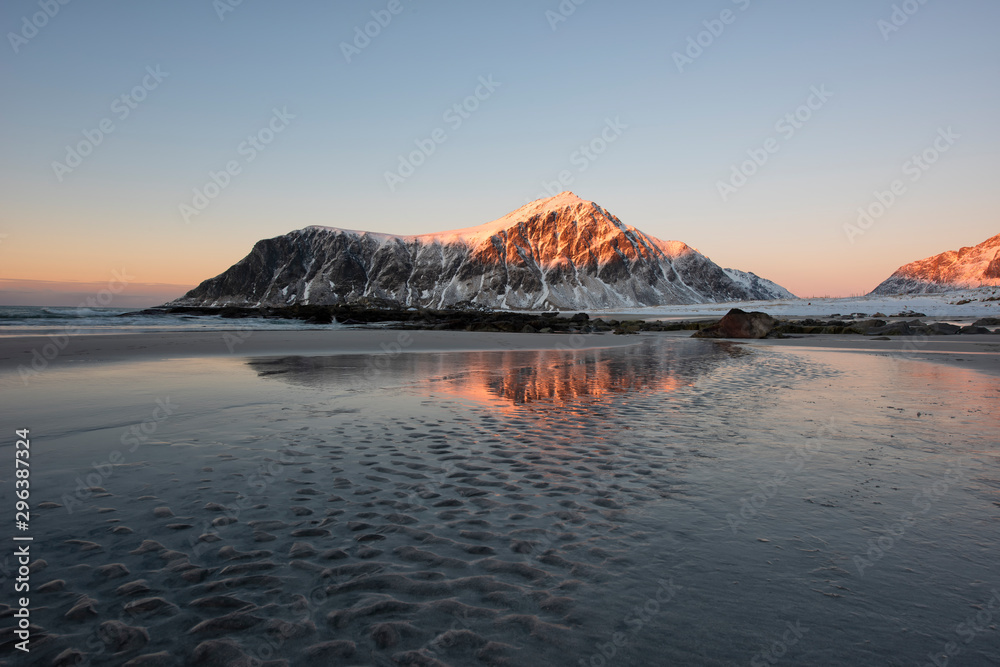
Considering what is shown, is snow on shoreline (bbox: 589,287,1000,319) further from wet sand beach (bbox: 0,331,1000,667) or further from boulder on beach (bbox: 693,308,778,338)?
wet sand beach (bbox: 0,331,1000,667)

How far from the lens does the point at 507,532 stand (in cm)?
482

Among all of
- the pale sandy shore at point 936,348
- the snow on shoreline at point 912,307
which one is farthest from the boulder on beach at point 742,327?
the snow on shoreline at point 912,307

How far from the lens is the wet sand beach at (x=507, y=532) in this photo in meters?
3.26

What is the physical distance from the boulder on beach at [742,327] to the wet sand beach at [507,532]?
2849cm

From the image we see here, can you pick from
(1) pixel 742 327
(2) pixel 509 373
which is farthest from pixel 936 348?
(2) pixel 509 373

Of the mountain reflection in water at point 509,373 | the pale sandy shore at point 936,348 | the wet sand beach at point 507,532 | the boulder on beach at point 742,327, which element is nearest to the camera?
the wet sand beach at point 507,532

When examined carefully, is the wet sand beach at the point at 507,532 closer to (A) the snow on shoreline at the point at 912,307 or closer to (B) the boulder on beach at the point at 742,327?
(B) the boulder on beach at the point at 742,327

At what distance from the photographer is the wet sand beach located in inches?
128

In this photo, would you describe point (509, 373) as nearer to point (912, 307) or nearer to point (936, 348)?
point (936, 348)

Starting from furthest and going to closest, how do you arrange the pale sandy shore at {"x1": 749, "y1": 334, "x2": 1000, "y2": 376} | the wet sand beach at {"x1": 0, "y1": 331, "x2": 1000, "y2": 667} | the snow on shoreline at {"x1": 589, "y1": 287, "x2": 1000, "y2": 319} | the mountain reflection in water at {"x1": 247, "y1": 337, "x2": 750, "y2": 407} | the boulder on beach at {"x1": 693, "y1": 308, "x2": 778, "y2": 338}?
the snow on shoreline at {"x1": 589, "y1": 287, "x2": 1000, "y2": 319}
the boulder on beach at {"x1": 693, "y1": 308, "x2": 778, "y2": 338}
the pale sandy shore at {"x1": 749, "y1": 334, "x2": 1000, "y2": 376}
the mountain reflection in water at {"x1": 247, "y1": 337, "x2": 750, "y2": 407}
the wet sand beach at {"x1": 0, "y1": 331, "x2": 1000, "y2": 667}

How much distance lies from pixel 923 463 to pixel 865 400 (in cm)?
555

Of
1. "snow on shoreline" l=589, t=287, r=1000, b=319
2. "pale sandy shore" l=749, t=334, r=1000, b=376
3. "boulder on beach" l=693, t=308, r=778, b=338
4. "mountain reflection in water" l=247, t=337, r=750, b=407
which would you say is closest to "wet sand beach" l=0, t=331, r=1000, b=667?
"mountain reflection in water" l=247, t=337, r=750, b=407

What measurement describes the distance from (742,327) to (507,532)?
123 feet

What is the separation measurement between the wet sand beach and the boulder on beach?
28491 mm
